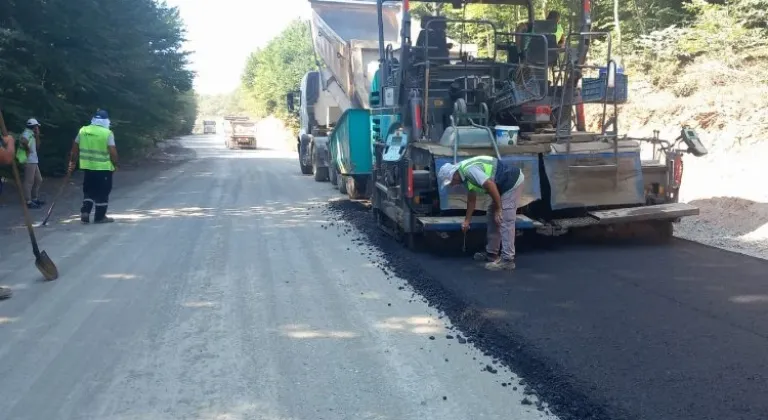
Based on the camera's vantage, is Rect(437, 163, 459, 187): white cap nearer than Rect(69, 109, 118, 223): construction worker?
Yes

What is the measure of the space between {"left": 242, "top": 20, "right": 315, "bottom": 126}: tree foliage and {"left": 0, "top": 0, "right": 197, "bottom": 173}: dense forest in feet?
82.2

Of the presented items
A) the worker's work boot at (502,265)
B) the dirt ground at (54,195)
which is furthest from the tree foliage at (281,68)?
the worker's work boot at (502,265)

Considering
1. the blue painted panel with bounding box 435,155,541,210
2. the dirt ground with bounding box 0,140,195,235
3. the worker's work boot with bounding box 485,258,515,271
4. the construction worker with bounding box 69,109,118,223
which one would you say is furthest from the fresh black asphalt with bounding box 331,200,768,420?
the dirt ground with bounding box 0,140,195,235

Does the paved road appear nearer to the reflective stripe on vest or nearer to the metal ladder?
the reflective stripe on vest

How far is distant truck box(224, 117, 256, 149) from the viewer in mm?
38688

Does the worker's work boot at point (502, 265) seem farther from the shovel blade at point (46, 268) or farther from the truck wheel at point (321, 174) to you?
the truck wheel at point (321, 174)

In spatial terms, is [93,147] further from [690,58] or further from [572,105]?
[690,58]

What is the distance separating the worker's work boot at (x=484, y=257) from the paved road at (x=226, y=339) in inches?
43.3

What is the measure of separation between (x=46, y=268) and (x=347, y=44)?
9.03m

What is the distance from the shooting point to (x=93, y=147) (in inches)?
402

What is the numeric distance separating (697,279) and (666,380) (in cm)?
266

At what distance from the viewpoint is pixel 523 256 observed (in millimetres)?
7660

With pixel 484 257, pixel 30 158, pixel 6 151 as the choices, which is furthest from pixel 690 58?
pixel 6 151

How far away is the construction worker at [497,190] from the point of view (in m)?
6.82
